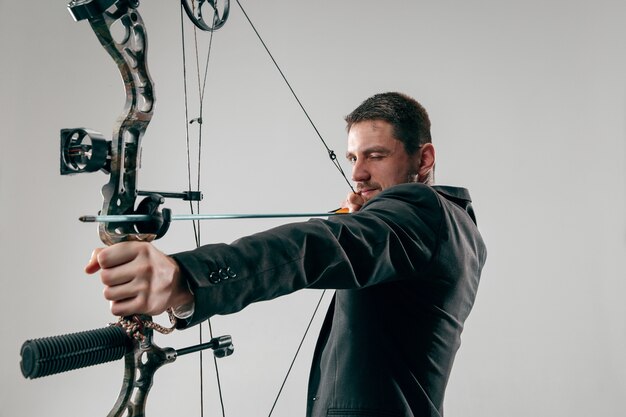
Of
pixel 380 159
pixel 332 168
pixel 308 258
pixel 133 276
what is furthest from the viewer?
pixel 332 168

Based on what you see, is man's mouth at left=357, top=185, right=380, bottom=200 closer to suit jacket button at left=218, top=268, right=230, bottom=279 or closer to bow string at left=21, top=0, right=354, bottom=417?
bow string at left=21, top=0, right=354, bottom=417

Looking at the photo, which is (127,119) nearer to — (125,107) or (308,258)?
(125,107)

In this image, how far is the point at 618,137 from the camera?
318cm

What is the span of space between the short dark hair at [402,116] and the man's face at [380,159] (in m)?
0.01

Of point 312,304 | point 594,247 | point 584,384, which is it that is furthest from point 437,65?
point 584,384

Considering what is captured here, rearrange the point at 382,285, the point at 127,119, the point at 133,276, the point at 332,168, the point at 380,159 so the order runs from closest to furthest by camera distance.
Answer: the point at 133,276 < the point at 127,119 < the point at 382,285 < the point at 380,159 < the point at 332,168

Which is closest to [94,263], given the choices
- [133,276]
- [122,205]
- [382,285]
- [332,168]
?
[133,276]

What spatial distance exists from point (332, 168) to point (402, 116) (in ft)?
6.21

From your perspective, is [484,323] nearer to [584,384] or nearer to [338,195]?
[584,384]

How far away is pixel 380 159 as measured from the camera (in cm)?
166

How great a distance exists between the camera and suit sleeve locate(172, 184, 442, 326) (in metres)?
0.80

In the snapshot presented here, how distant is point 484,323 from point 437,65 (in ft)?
4.64

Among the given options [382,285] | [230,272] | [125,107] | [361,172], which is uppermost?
[125,107]

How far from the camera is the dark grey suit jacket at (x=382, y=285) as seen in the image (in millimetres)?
879
